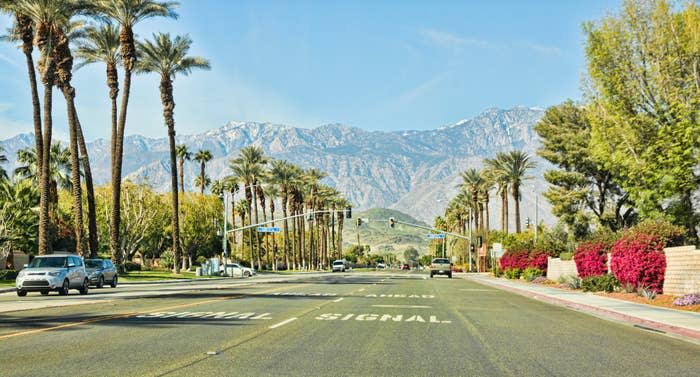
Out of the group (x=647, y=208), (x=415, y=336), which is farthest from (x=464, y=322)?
(x=647, y=208)

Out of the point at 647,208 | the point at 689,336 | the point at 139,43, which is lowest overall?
the point at 689,336

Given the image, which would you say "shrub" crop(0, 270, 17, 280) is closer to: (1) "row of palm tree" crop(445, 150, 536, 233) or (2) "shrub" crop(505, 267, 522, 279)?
(2) "shrub" crop(505, 267, 522, 279)

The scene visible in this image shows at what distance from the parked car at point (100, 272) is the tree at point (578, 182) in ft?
117

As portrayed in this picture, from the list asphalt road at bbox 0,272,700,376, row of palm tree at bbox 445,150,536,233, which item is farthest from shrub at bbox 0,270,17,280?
row of palm tree at bbox 445,150,536,233

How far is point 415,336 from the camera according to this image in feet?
47.9

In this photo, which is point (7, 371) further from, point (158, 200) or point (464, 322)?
point (158, 200)

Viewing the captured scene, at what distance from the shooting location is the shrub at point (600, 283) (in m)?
33.7

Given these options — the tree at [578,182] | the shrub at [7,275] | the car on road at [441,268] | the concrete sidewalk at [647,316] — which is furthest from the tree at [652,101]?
the shrub at [7,275]

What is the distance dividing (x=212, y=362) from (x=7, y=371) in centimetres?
271

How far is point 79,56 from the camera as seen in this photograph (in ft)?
180

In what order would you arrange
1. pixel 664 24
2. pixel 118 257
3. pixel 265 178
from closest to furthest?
pixel 664 24 < pixel 118 257 < pixel 265 178

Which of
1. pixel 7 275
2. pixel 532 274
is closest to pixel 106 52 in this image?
pixel 7 275

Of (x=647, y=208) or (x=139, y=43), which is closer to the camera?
(x=647, y=208)

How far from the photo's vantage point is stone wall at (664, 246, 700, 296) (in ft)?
83.2
